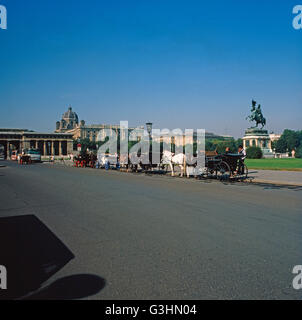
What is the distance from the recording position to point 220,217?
6.97 metres

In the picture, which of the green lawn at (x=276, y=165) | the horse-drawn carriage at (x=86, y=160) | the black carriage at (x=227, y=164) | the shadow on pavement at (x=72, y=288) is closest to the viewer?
the shadow on pavement at (x=72, y=288)

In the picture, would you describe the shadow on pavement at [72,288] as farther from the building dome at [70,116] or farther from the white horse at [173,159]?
the building dome at [70,116]

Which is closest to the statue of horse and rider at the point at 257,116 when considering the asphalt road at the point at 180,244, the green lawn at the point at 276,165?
the green lawn at the point at 276,165

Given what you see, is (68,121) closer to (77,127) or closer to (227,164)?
(77,127)

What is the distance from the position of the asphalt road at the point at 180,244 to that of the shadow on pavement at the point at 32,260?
0.52 feet

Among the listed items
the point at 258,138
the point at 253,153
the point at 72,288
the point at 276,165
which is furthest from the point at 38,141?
the point at 72,288

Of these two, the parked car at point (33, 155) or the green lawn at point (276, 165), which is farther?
the parked car at point (33, 155)

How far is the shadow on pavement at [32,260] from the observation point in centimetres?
352

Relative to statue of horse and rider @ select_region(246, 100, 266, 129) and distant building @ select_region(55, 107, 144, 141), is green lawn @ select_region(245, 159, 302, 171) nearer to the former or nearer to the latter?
statue of horse and rider @ select_region(246, 100, 266, 129)

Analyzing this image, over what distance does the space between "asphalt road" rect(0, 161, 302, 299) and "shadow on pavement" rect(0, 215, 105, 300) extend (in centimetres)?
16

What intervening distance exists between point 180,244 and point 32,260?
224cm

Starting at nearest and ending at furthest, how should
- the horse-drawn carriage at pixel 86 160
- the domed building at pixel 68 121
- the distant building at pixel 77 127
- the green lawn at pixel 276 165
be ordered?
the green lawn at pixel 276 165 → the horse-drawn carriage at pixel 86 160 → the distant building at pixel 77 127 → the domed building at pixel 68 121
